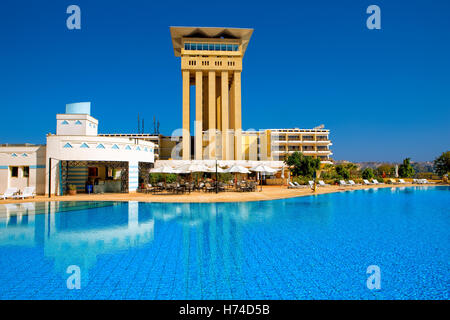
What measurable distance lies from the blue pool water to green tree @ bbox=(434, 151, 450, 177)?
27.2 metres

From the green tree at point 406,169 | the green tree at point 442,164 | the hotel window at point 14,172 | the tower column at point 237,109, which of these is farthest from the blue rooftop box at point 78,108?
the green tree at point 442,164

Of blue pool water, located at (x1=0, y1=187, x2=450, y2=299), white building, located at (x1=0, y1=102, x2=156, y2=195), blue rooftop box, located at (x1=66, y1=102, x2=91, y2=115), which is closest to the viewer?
blue pool water, located at (x1=0, y1=187, x2=450, y2=299)

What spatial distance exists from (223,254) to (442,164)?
37987 millimetres

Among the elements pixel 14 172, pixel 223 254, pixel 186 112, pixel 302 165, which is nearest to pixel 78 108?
pixel 14 172

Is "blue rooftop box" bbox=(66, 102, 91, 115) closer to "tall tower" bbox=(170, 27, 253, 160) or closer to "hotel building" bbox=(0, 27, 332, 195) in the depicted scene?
"hotel building" bbox=(0, 27, 332, 195)

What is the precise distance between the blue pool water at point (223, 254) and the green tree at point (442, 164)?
2720 centimetres

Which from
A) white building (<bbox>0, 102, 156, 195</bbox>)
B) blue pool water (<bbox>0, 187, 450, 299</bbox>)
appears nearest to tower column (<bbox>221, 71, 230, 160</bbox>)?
white building (<bbox>0, 102, 156, 195</bbox>)

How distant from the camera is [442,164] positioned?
106 feet

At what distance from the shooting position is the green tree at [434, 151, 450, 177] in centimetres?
3150

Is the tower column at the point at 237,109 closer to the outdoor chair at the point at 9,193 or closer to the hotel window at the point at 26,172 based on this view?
the hotel window at the point at 26,172

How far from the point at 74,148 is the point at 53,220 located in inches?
324

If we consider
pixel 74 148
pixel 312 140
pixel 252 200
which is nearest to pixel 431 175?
pixel 312 140

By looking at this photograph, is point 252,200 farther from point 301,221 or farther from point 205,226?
point 205,226

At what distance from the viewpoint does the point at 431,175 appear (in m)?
34.3
